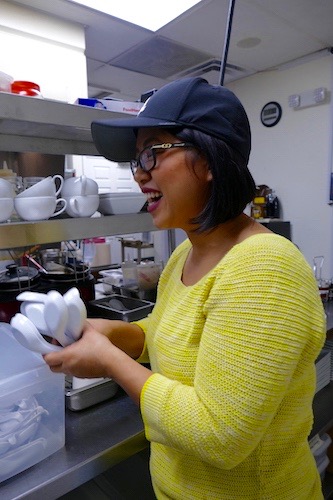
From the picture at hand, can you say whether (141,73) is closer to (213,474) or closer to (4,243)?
(4,243)

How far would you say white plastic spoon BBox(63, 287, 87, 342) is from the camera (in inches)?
26.0

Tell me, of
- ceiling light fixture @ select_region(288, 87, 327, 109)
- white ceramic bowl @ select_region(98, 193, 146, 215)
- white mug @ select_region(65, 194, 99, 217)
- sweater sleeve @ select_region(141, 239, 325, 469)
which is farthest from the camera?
ceiling light fixture @ select_region(288, 87, 327, 109)

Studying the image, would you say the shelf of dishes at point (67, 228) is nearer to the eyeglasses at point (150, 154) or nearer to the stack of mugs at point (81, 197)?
the stack of mugs at point (81, 197)

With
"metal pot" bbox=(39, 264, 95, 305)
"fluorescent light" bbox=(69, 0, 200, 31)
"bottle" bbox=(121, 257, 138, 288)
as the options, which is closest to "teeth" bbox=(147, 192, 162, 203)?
"metal pot" bbox=(39, 264, 95, 305)

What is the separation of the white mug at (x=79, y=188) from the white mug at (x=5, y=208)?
0.60 ft

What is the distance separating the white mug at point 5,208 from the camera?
34.3 inches

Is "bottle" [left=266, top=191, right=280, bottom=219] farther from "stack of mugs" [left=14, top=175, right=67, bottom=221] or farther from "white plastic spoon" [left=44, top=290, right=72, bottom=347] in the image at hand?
"white plastic spoon" [left=44, top=290, right=72, bottom=347]

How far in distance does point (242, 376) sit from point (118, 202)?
719 mm

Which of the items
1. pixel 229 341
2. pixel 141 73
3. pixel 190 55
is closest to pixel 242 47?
pixel 190 55

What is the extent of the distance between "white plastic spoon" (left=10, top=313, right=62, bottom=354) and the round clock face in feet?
8.80

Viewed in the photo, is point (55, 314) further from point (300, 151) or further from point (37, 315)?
point (300, 151)

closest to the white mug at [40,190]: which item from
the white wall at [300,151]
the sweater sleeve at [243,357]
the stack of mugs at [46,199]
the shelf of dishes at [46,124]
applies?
the stack of mugs at [46,199]

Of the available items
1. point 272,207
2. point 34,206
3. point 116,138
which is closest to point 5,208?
point 34,206

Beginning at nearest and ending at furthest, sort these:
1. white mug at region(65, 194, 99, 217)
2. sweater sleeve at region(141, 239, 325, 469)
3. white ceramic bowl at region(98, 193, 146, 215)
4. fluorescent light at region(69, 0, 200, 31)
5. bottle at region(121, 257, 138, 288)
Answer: sweater sleeve at region(141, 239, 325, 469)
white mug at region(65, 194, 99, 217)
white ceramic bowl at region(98, 193, 146, 215)
bottle at region(121, 257, 138, 288)
fluorescent light at region(69, 0, 200, 31)
